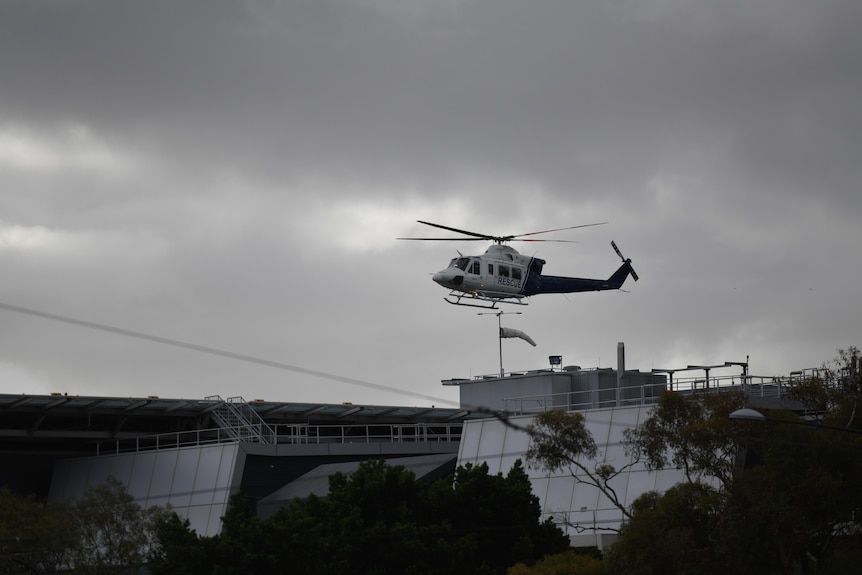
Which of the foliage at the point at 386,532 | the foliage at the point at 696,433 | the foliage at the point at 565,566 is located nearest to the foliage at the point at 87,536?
A: the foliage at the point at 386,532

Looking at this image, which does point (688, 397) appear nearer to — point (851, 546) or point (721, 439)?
point (721, 439)

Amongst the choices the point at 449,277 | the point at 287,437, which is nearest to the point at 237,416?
the point at 287,437

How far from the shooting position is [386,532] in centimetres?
4450

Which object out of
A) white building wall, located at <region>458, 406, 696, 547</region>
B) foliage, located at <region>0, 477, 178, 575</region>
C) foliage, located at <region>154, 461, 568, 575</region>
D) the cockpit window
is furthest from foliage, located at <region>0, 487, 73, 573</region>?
the cockpit window

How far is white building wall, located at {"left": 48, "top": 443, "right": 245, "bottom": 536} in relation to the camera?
65.7 metres

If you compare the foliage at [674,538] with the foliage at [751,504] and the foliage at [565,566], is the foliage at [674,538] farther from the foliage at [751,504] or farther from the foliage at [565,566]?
the foliage at [565,566]

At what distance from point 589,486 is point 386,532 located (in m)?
15.2

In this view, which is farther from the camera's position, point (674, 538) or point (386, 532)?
point (386, 532)

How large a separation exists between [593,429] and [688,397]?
1037 cm

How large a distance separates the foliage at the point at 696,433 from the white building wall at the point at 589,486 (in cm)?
572

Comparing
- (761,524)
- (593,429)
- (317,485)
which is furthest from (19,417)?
(761,524)

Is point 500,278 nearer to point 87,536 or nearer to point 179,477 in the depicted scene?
point 179,477

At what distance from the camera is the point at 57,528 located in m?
51.4

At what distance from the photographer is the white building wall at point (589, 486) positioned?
180 feet
